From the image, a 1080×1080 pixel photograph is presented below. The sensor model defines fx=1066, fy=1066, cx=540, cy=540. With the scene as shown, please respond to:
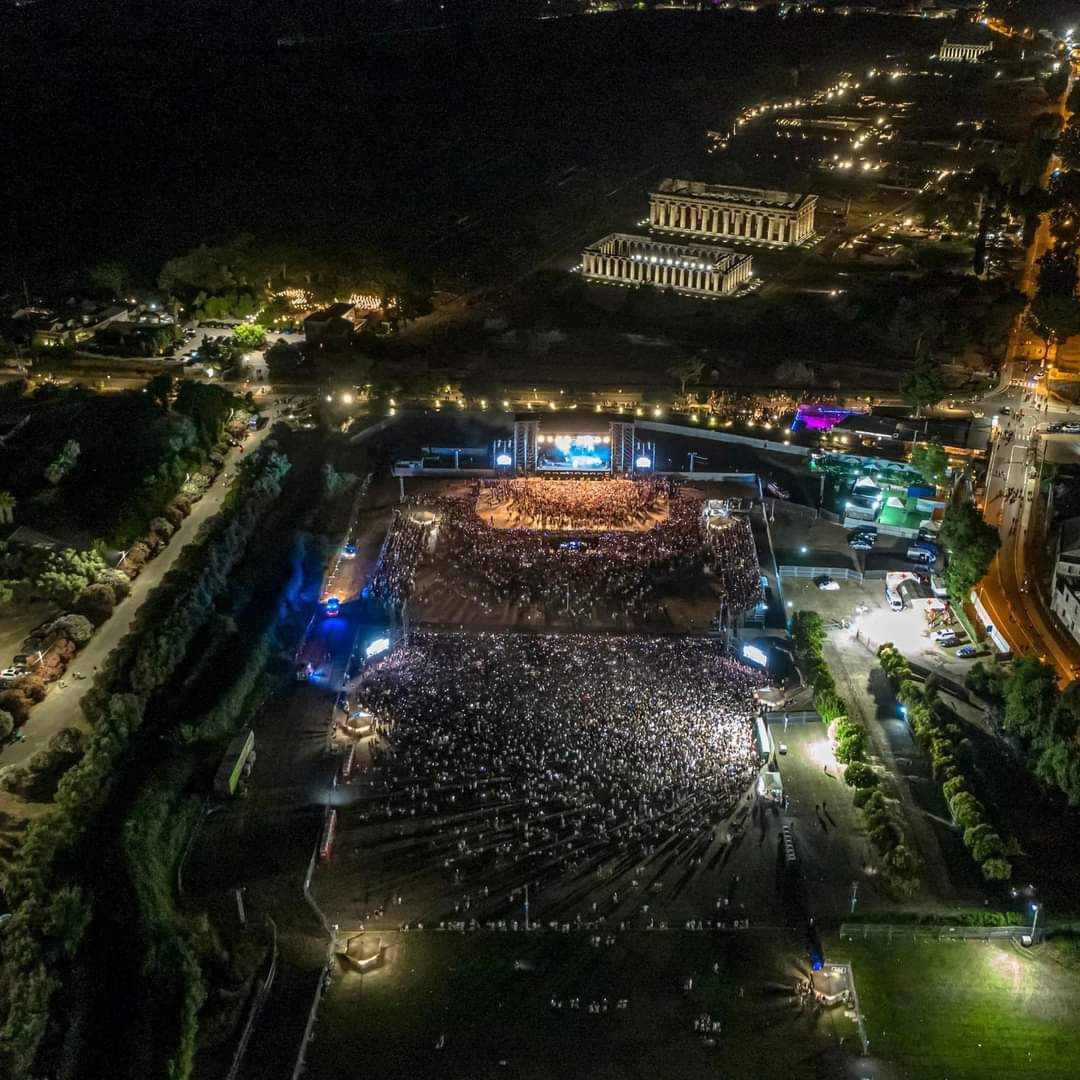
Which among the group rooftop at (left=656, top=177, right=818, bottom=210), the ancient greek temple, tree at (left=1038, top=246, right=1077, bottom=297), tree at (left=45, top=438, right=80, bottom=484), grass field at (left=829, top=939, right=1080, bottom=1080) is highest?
the ancient greek temple

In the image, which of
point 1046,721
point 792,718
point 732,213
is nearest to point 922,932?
point 1046,721

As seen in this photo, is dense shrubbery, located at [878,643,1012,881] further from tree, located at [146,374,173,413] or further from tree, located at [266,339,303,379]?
tree, located at [266,339,303,379]

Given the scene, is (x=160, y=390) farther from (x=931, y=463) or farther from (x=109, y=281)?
(x=931, y=463)

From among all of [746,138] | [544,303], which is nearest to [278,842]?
[544,303]

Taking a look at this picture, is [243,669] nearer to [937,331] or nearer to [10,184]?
[937,331]

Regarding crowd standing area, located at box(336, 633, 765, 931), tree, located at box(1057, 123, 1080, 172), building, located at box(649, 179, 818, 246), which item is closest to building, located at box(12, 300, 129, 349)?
crowd standing area, located at box(336, 633, 765, 931)
